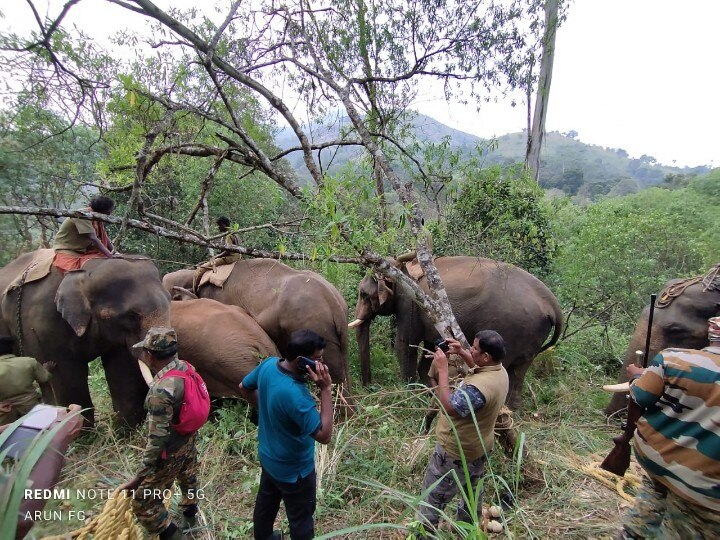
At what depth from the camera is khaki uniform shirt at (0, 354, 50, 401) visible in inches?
133

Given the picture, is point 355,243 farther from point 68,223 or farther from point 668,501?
point 68,223

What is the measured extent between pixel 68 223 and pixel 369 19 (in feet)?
18.6

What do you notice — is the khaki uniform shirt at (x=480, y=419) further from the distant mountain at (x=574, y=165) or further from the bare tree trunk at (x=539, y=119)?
the bare tree trunk at (x=539, y=119)

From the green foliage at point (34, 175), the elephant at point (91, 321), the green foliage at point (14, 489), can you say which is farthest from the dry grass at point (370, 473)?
the green foliage at point (34, 175)

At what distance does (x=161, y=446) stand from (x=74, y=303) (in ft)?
8.15

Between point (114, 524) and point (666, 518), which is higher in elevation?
point (114, 524)

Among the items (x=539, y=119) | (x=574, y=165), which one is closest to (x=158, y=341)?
(x=539, y=119)

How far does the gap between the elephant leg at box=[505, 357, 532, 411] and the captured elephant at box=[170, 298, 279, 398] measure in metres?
2.90

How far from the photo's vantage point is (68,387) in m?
4.57

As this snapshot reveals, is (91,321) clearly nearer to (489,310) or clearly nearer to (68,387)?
(68,387)

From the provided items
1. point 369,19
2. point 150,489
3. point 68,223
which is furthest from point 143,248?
point 150,489

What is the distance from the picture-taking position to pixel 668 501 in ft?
7.85

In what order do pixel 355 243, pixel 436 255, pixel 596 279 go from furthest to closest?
pixel 596 279
pixel 436 255
pixel 355 243

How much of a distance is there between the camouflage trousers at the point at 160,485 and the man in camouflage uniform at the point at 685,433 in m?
2.83
